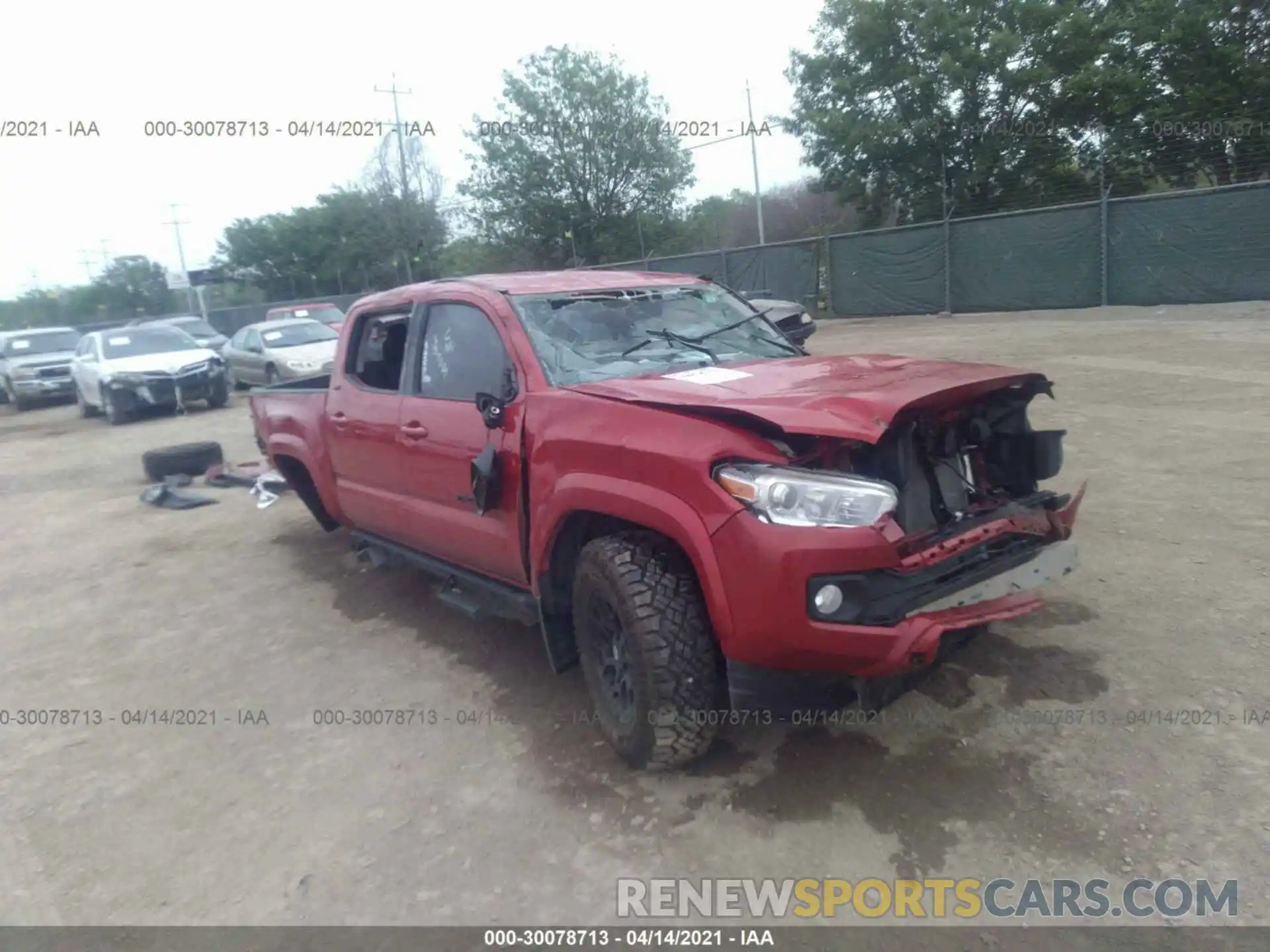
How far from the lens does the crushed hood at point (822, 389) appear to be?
3070 mm

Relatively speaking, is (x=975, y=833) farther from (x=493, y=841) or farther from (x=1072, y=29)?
(x=1072, y=29)

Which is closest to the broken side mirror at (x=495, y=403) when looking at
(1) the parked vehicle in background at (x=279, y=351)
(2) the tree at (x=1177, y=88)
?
(1) the parked vehicle in background at (x=279, y=351)

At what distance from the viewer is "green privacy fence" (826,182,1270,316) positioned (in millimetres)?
15180

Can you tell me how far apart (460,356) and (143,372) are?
42.0 ft

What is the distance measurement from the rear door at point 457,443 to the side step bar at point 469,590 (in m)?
0.06

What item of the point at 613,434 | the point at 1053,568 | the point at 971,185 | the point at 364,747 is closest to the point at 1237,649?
the point at 1053,568

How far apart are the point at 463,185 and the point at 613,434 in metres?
36.4

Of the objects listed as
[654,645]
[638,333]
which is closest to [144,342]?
[638,333]

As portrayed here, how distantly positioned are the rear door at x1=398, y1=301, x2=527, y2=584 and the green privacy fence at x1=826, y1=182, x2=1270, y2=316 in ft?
48.9

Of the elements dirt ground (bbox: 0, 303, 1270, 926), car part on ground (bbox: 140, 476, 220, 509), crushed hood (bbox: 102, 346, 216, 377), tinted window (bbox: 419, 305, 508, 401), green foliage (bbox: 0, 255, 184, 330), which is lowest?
dirt ground (bbox: 0, 303, 1270, 926)

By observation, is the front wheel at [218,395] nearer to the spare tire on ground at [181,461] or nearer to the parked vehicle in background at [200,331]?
the parked vehicle in background at [200,331]

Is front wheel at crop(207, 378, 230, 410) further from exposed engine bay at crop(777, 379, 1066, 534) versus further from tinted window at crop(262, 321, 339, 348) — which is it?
exposed engine bay at crop(777, 379, 1066, 534)

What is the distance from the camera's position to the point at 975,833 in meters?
3.04

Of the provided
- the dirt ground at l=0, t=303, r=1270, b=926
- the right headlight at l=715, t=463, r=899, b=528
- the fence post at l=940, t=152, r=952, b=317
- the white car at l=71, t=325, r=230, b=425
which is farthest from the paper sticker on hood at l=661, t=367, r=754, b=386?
the fence post at l=940, t=152, r=952, b=317
